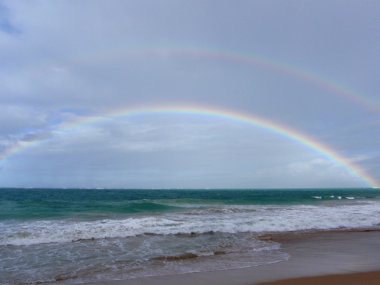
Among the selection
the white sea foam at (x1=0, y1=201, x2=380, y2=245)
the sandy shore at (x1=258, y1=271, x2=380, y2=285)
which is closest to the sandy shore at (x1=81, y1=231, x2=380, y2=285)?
the sandy shore at (x1=258, y1=271, x2=380, y2=285)

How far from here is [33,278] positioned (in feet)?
30.3

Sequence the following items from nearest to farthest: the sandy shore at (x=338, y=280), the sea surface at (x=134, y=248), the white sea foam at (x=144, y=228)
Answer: the sandy shore at (x=338, y=280) → the sea surface at (x=134, y=248) → the white sea foam at (x=144, y=228)

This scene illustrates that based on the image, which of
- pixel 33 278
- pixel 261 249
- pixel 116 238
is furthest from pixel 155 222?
pixel 33 278

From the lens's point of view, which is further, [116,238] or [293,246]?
[116,238]

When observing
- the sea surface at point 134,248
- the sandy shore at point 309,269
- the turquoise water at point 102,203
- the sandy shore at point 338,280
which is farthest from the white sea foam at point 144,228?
the sandy shore at point 338,280

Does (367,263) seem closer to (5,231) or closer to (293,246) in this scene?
(293,246)

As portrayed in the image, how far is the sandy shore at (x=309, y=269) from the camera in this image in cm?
857

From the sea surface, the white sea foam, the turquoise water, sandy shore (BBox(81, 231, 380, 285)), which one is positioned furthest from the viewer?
the turquoise water

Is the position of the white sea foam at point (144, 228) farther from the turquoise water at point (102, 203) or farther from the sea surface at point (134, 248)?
the turquoise water at point (102, 203)

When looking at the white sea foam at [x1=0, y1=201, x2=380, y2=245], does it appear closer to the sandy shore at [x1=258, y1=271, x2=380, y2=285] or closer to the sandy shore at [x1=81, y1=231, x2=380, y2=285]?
the sandy shore at [x1=81, y1=231, x2=380, y2=285]

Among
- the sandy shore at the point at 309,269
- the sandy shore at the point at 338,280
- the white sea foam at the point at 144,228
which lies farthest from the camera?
the white sea foam at the point at 144,228

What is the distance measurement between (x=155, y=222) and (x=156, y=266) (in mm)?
10729

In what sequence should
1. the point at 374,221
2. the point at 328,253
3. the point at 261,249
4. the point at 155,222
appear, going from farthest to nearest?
the point at 374,221
the point at 155,222
the point at 261,249
the point at 328,253

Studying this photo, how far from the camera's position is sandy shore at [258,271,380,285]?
8250 mm
